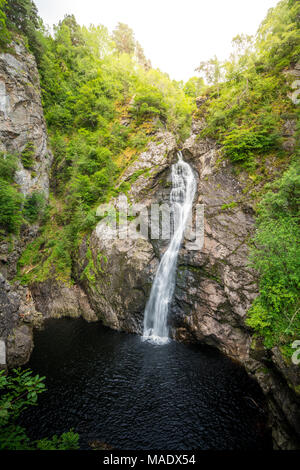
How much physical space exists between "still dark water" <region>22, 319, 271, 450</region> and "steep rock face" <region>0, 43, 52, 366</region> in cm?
314

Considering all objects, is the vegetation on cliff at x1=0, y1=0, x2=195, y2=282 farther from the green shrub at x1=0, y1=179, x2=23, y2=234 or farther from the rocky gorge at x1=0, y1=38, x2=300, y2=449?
the rocky gorge at x1=0, y1=38, x2=300, y2=449

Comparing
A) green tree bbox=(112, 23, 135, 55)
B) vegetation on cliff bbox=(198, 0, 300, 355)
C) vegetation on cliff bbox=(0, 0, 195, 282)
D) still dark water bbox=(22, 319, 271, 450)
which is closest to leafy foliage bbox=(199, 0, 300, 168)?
vegetation on cliff bbox=(198, 0, 300, 355)

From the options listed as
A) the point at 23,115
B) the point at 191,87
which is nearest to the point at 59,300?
the point at 23,115

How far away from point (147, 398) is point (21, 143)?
20845mm

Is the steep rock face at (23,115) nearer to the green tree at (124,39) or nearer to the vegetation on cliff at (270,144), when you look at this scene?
the vegetation on cliff at (270,144)

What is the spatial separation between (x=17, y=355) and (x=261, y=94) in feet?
68.0

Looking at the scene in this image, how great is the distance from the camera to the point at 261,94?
12273 millimetres

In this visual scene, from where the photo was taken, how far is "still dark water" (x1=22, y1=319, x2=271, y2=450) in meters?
7.17

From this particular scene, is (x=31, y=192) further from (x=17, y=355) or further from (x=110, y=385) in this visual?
(x=110, y=385)

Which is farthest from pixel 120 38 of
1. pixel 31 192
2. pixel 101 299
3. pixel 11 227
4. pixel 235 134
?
pixel 101 299

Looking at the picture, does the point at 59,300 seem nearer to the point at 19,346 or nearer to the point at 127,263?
the point at 19,346

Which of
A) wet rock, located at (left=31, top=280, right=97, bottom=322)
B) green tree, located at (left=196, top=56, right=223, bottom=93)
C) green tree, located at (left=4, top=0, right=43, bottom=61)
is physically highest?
green tree, located at (left=4, top=0, right=43, bottom=61)

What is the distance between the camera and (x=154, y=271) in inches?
564

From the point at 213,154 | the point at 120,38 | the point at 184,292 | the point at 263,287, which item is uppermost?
the point at 120,38
